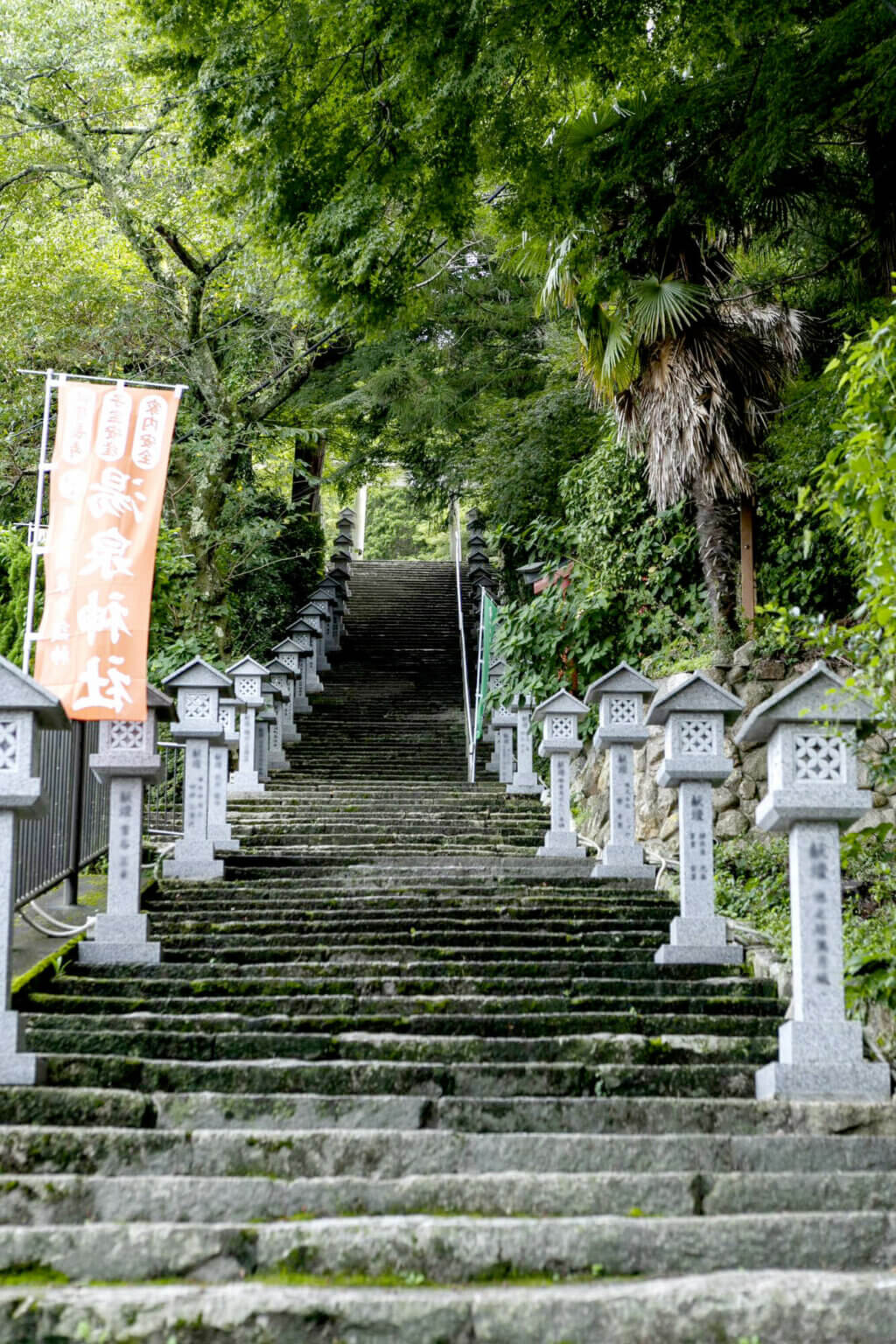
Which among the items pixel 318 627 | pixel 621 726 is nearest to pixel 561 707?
pixel 621 726

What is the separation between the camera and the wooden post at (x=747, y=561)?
496 inches

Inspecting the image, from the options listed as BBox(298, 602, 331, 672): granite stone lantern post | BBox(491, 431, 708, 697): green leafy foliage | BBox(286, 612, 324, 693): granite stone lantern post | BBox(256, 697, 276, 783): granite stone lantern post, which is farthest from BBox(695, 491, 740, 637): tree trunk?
BBox(298, 602, 331, 672): granite stone lantern post

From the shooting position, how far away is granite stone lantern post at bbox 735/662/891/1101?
5.15m

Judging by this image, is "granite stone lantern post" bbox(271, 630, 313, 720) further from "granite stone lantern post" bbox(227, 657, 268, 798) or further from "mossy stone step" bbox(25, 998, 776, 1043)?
"mossy stone step" bbox(25, 998, 776, 1043)

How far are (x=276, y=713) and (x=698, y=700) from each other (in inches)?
358

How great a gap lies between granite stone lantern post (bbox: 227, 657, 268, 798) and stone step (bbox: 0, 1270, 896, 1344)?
9.55 meters

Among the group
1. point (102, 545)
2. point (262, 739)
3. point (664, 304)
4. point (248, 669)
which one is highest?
point (664, 304)

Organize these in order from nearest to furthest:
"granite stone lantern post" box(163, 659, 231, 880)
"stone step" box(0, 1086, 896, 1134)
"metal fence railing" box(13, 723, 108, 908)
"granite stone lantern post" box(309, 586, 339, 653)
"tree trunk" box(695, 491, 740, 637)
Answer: "stone step" box(0, 1086, 896, 1134) < "metal fence railing" box(13, 723, 108, 908) < "granite stone lantern post" box(163, 659, 231, 880) < "tree trunk" box(695, 491, 740, 637) < "granite stone lantern post" box(309, 586, 339, 653)

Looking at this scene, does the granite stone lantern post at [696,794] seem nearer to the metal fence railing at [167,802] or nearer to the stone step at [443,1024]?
the stone step at [443,1024]

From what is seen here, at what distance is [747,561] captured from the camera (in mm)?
12664

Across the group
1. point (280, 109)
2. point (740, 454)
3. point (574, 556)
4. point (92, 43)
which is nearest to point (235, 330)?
point (92, 43)

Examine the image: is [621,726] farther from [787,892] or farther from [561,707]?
[787,892]

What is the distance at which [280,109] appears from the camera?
805 cm

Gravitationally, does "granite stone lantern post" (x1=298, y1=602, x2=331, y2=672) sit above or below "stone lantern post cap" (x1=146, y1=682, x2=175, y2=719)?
above
